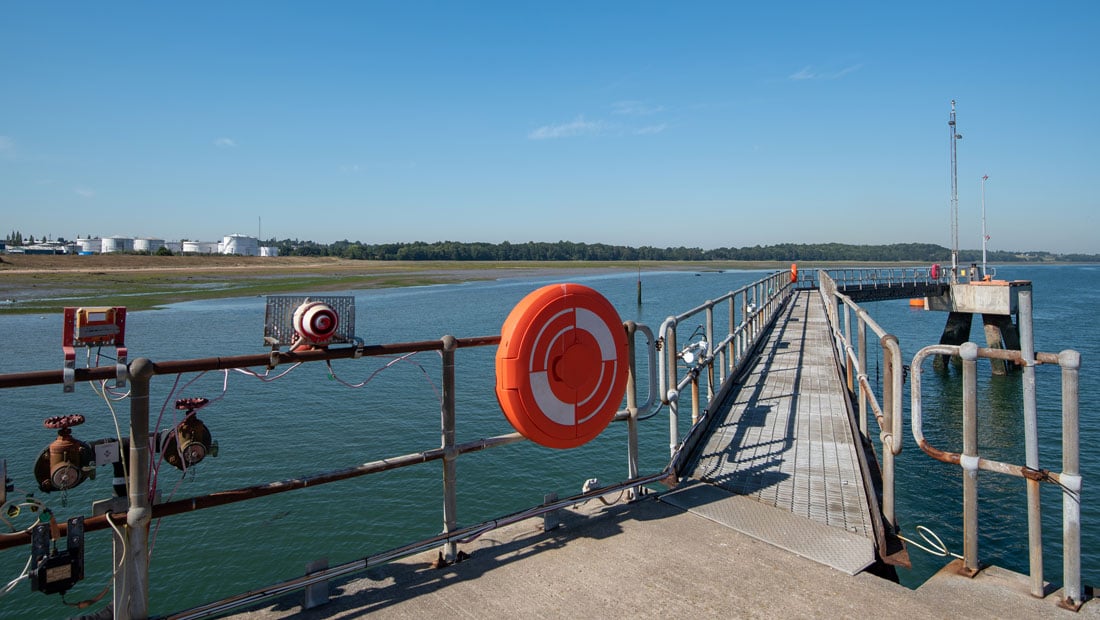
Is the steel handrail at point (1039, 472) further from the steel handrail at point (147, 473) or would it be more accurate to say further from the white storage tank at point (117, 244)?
the white storage tank at point (117, 244)

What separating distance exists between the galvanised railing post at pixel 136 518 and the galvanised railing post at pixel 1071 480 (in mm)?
4283

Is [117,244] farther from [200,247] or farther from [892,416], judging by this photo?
[892,416]

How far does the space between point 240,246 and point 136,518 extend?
174m

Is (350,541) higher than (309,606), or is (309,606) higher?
(309,606)

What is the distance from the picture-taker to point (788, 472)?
535cm

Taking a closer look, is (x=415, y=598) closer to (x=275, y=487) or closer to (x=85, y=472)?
(x=275, y=487)

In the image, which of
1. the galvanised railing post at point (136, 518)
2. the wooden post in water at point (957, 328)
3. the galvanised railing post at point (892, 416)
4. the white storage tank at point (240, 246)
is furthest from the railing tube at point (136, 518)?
the white storage tank at point (240, 246)

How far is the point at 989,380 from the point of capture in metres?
20.8

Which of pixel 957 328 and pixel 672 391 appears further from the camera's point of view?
pixel 957 328

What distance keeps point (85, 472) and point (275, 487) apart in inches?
34.2

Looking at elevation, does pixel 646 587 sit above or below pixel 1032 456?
below

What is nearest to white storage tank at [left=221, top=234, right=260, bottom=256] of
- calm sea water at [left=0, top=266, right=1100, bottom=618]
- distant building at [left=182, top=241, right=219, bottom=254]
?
distant building at [left=182, top=241, right=219, bottom=254]

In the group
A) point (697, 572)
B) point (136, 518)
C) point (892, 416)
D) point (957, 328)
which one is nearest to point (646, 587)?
point (697, 572)

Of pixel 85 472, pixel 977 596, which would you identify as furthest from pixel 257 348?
pixel 977 596
